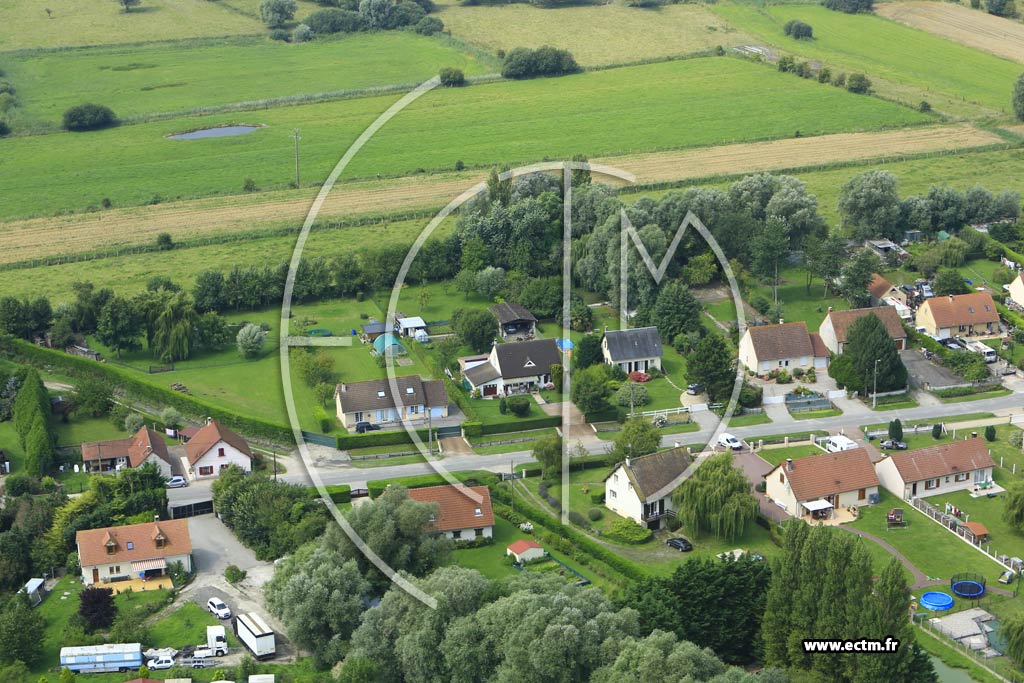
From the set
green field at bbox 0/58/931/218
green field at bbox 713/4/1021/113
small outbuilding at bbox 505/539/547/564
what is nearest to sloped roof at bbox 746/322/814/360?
small outbuilding at bbox 505/539/547/564

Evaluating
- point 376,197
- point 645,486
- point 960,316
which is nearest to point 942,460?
Result: point 645,486

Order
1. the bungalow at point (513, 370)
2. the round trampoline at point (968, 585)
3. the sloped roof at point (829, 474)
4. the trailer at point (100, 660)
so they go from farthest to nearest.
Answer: the bungalow at point (513, 370)
the sloped roof at point (829, 474)
the round trampoline at point (968, 585)
the trailer at point (100, 660)

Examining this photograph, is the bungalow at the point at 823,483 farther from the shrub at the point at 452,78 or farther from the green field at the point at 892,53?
the shrub at the point at 452,78

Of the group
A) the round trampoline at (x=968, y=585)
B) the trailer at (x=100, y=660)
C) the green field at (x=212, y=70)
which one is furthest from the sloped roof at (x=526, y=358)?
the green field at (x=212, y=70)

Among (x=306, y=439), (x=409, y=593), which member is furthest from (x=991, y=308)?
(x=409, y=593)

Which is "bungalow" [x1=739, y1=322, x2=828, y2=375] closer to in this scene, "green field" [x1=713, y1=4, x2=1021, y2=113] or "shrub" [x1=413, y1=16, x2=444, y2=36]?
"green field" [x1=713, y1=4, x2=1021, y2=113]
